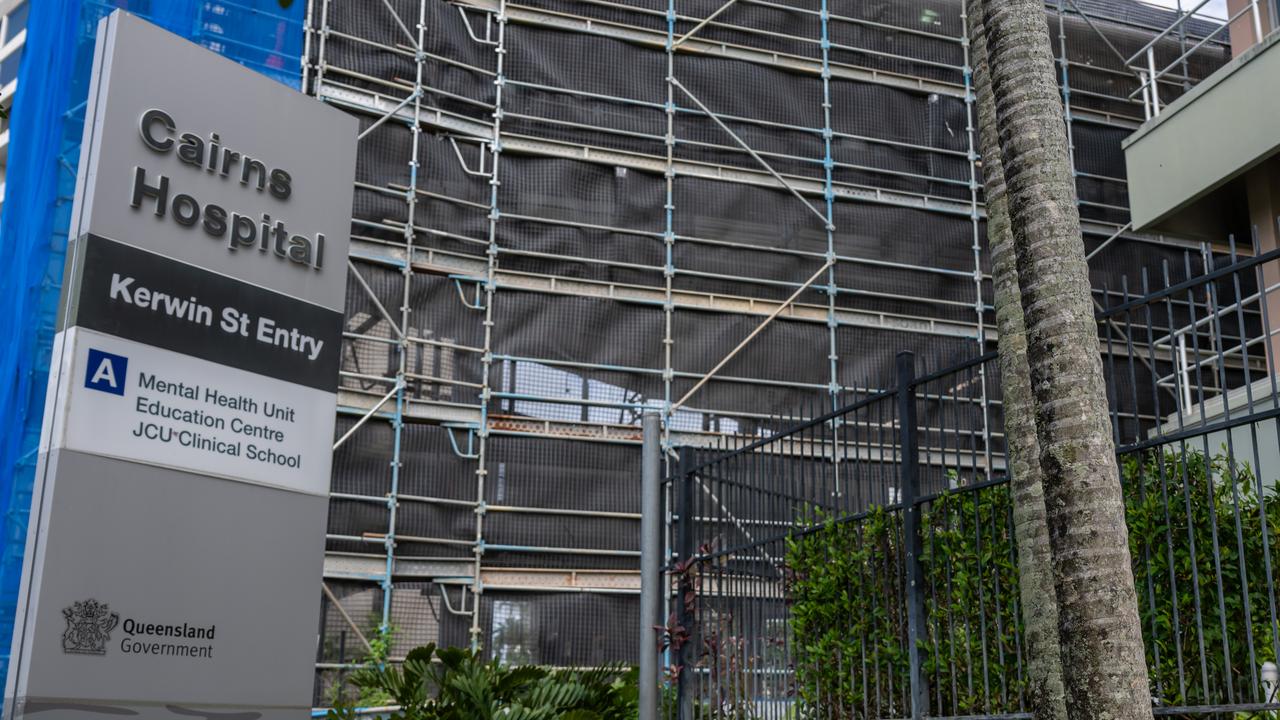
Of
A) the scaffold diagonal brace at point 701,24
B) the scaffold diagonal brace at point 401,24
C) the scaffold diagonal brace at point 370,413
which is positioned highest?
the scaffold diagonal brace at point 701,24

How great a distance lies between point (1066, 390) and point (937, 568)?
6.98 ft

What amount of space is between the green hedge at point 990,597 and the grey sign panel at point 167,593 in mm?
2572

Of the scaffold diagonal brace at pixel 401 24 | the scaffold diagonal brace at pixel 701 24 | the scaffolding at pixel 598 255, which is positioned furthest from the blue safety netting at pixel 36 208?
the scaffold diagonal brace at pixel 701 24

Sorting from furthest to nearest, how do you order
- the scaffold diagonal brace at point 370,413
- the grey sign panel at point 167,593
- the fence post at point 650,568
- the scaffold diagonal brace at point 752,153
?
the scaffold diagonal brace at point 752,153
the scaffold diagonal brace at point 370,413
the fence post at point 650,568
the grey sign panel at point 167,593

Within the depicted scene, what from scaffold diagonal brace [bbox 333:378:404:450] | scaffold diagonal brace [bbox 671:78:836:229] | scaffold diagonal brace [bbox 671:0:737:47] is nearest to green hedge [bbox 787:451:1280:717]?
scaffold diagonal brace [bbox 333:378:404:450]

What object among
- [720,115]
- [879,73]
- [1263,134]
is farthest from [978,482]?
[879,73]

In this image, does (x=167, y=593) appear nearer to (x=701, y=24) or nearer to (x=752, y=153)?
(x=752, y=153)

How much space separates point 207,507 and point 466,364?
932 cm

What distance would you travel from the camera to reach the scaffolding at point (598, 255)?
14812 mm

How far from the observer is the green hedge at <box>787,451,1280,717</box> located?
4734mm

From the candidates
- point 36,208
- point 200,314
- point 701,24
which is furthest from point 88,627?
point 701,24

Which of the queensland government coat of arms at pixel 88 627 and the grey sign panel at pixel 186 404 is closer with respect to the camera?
the queensland government coat of arms at pixel 88 627

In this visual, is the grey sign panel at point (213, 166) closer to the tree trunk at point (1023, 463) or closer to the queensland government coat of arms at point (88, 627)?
the queensland government coat of arms at point (88, 627)

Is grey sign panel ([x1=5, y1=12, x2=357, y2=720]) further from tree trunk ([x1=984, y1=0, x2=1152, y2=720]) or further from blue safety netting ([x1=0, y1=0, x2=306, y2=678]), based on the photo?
tree trunk ([x1=984, y1=0, x2=1152, y2=720])
